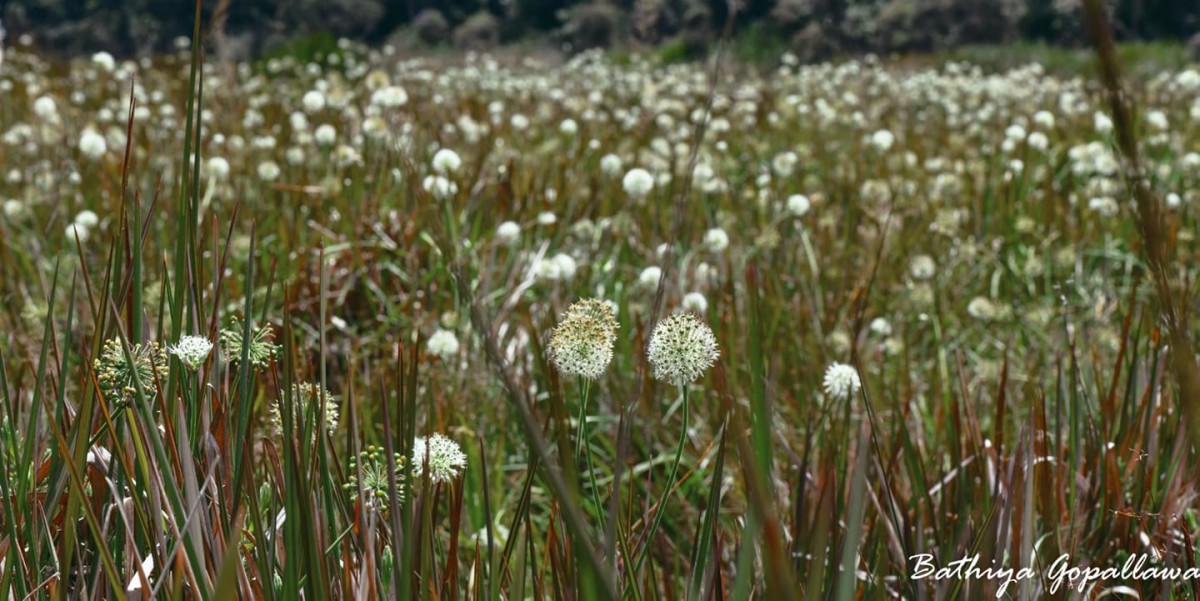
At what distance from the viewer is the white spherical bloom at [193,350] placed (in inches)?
34.4

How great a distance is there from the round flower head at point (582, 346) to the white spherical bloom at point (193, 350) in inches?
12.0

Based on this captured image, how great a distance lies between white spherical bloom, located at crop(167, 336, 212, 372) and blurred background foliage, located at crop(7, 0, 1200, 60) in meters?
10.9

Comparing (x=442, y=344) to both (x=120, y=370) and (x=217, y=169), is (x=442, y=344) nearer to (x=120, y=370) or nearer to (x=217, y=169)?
(x=120, y=370)

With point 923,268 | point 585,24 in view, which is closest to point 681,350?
point 923,268

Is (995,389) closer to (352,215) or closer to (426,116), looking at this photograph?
(352,215)

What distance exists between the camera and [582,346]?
860mm

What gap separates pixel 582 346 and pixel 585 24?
55.9 feet

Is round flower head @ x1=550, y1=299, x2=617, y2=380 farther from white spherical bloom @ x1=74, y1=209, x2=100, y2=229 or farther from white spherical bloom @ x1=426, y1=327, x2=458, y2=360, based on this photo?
white spherical bloom @ x1=74, y1=209, x2=100, y2=229

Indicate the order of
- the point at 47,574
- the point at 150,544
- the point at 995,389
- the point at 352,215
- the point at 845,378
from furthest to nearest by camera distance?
the point at 352,215 < the point at 995,389 < the point at 845,378 < the point at 47,574 < the point at 150,544

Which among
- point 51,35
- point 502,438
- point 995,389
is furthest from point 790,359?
point 51,35

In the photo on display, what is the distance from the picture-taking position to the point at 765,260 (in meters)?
2.95

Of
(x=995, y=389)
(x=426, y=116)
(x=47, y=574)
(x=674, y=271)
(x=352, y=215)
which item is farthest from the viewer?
(x=426, y=116)

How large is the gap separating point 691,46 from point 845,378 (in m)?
17.1

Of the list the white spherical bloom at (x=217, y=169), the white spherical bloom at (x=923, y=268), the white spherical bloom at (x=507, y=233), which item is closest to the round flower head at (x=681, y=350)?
the white spherical bloom at (x=507, y=233)
